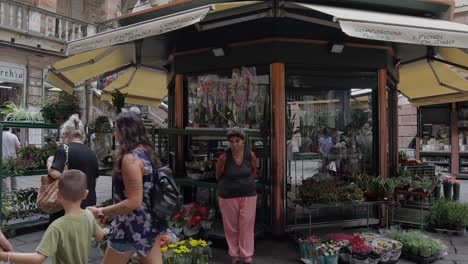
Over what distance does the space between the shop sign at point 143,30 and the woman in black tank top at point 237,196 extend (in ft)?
4.48

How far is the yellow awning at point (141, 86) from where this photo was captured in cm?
1033

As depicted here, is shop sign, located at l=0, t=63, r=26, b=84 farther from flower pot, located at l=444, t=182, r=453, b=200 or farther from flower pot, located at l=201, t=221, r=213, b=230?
flower pot, located at l=444, t=182, r=453, b=200

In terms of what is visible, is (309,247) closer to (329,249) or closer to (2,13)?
(329,249)

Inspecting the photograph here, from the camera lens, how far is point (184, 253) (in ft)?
12.3

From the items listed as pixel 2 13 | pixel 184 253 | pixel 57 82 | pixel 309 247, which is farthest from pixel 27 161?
pixel 2 13

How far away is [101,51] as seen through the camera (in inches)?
275

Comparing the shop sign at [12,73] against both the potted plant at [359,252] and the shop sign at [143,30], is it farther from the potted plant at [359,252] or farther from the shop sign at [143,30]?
the potted plant at [359,252]

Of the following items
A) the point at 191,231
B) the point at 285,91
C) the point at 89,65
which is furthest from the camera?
the point at 89,65

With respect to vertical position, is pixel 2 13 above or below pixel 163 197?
above

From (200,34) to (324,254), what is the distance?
12.8 feet

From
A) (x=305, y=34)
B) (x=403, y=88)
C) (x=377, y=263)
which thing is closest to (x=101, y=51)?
(x=305, y=34)

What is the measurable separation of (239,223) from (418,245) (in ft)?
7.07

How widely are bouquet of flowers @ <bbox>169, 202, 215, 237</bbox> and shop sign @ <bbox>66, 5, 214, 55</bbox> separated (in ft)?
7.36

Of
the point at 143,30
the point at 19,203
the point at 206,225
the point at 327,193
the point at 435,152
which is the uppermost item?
the point at 143,30
